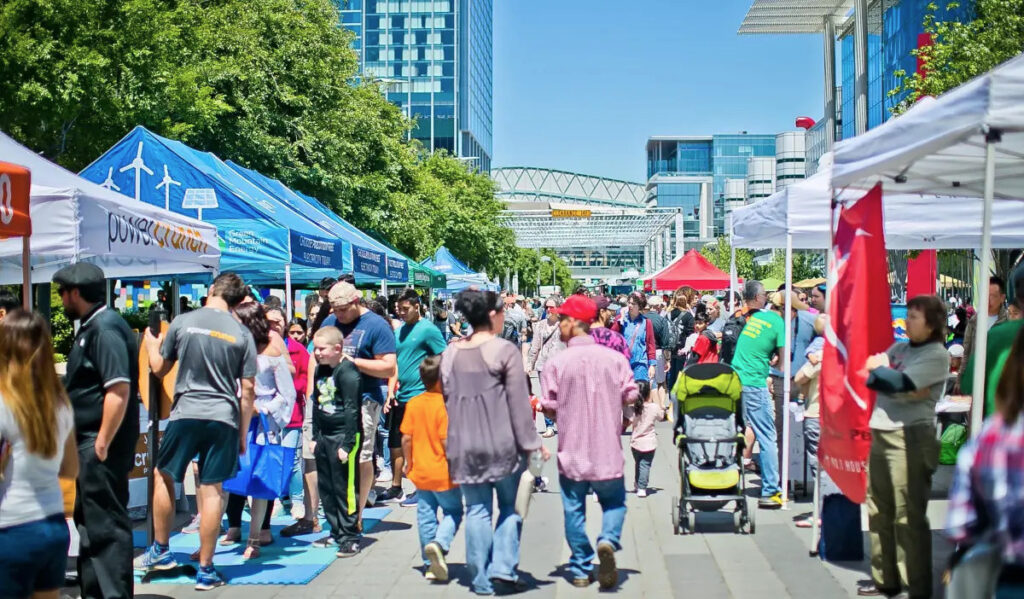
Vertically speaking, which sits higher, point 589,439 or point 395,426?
point 589,439

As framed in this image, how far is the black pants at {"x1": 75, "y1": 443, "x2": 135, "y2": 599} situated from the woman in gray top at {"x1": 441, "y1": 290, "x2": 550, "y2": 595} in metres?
1.96

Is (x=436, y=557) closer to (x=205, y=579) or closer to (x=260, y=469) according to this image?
(x=205, y=579)

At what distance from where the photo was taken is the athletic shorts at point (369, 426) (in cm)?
836

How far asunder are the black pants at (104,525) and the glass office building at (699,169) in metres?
166

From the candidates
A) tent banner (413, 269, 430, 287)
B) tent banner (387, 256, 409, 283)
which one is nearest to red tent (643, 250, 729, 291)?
tent banner (413, 269, 430, 287)

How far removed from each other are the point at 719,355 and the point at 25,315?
1011cm

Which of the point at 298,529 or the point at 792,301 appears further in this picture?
the point at 792,301

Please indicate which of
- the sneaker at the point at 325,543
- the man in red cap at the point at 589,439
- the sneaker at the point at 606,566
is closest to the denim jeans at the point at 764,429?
the man in red cap at the point at 589,439

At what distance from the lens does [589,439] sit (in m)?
6.75

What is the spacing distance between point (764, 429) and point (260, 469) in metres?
4.47

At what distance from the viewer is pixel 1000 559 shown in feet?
10.7

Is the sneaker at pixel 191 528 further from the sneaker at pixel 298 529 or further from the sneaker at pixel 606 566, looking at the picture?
the sneaker at pixel 606 566

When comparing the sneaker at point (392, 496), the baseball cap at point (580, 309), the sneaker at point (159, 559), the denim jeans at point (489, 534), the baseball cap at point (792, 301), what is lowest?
the sneaker at point (392, 496)

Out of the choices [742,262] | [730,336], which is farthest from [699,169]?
[730,336]
